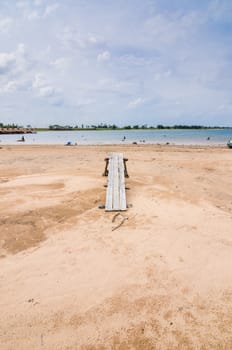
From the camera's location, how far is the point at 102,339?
2467 millimetres

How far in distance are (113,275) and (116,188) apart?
13.5 ft

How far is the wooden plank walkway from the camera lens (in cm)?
615

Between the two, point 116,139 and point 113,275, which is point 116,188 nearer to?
point 113,275

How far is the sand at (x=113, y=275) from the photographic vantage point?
253 centimetres

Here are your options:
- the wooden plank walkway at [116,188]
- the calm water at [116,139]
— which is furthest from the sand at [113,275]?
the calm water at [116,139]

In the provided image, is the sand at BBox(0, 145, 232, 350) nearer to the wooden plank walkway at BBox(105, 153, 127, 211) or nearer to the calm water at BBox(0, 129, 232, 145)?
the wooden plank walkway at BBox(105, 153, 127, 211)

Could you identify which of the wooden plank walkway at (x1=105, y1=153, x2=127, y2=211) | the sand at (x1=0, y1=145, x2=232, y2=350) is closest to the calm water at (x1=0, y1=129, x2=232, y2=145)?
the wooden plank walkway at (x1=105, y1=153, x2=127, y2=211)

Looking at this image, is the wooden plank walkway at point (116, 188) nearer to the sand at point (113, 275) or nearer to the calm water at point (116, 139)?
the sand at point (113, 275)

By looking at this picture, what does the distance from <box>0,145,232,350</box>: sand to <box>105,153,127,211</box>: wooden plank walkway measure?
1.12ft

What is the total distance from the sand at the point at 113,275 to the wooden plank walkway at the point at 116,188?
1.12 ft

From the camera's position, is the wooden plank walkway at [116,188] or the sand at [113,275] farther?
the wooden plank walkway at [116,188]

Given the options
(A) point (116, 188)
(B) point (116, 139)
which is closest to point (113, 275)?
(A) point (116, 188)

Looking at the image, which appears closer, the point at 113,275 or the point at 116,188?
the point at 113,275

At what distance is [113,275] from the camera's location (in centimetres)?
345
